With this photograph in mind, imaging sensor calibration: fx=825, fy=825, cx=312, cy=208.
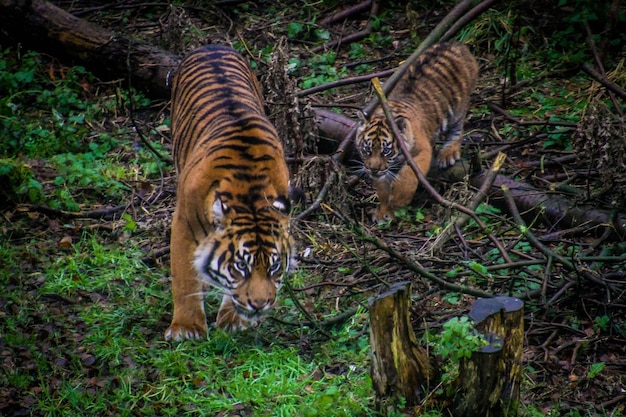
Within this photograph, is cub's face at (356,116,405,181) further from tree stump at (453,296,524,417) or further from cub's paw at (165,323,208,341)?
tree stump at (453,296,524,417)

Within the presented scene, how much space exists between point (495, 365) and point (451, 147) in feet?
12.9

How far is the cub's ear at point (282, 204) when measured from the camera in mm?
5203

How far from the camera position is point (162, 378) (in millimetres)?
5148

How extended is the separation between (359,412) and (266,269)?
1078 millimetres

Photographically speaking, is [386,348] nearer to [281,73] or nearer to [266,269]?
[266,269]

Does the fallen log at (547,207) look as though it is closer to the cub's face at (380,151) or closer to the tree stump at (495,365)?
the cub's face at (380,151)

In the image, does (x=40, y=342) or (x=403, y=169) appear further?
(x=403, y=169)

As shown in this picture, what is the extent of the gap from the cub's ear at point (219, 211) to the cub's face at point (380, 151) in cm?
228

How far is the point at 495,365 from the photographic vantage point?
4.11 m

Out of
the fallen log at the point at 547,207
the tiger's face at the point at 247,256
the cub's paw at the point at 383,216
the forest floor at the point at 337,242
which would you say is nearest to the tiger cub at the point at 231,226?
the tiger's face at the point at 247,256

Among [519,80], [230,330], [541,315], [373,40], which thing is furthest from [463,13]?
[230,330]

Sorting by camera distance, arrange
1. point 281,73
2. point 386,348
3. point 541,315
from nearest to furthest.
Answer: point 386,348 → point 541,315 → point 281,73

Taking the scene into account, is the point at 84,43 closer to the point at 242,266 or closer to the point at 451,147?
the point at 451,147

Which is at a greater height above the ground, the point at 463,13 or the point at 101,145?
the point at 463,13
